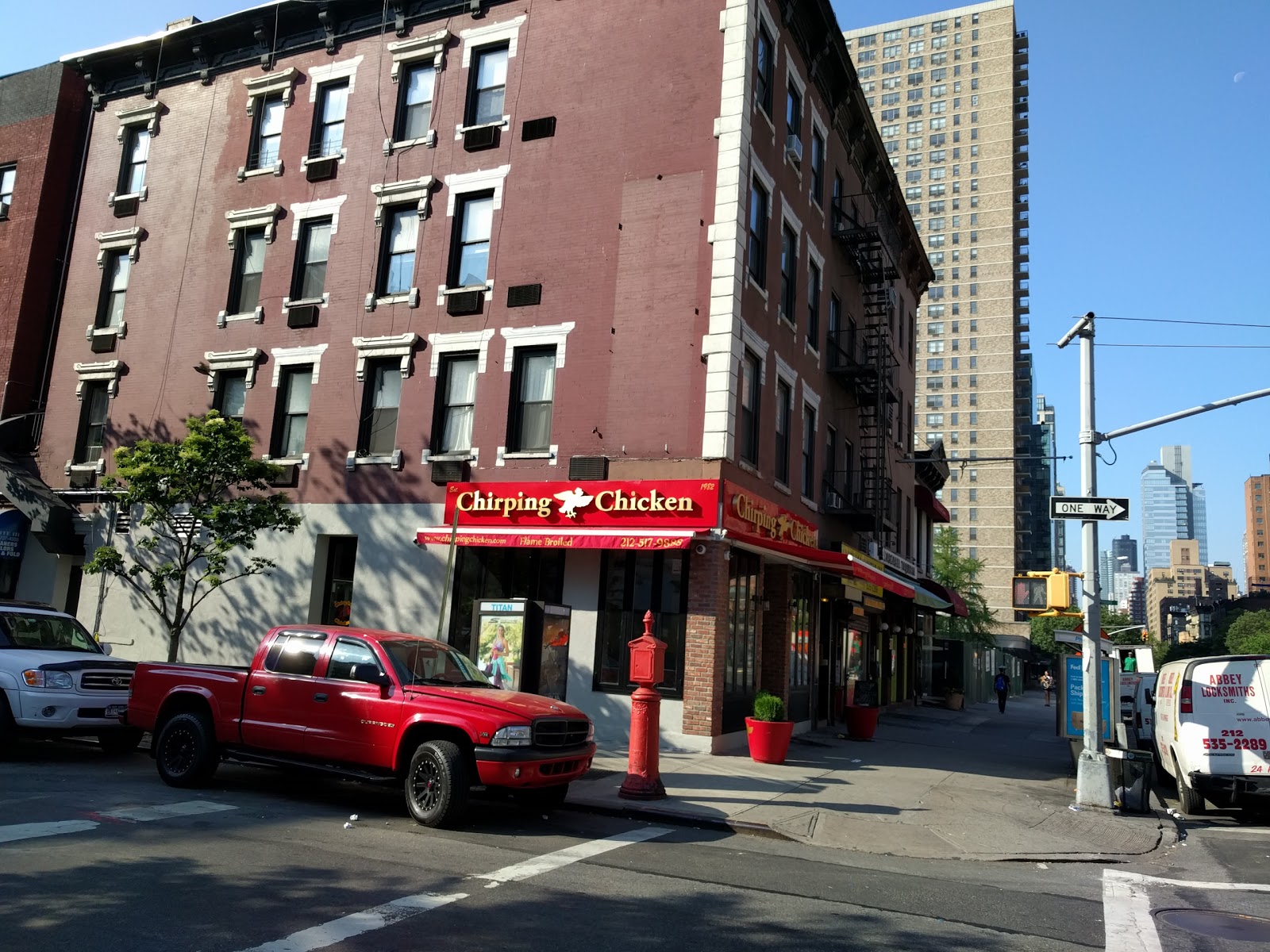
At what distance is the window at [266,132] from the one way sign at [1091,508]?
18191 mm

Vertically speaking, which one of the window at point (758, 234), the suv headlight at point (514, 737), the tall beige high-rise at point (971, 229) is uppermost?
the tall beige high-rise at point (971, 229)

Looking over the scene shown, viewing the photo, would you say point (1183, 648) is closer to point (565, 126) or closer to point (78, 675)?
point (565, 126)

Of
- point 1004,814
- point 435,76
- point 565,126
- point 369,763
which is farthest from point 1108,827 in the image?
point 435,76

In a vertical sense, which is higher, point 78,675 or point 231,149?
point 231,149

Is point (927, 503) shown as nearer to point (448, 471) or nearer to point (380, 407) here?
point (448, 471)

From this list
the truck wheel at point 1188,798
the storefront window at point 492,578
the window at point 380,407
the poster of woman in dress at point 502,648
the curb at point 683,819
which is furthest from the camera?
the window at point 380,407

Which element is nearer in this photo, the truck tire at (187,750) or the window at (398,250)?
the truck tire at (187,750)

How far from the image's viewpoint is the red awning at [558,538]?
49.1 feet

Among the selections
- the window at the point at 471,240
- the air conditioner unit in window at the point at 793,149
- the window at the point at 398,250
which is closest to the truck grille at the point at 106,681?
the window at the point at 471,240

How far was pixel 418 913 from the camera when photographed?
6.11 metres

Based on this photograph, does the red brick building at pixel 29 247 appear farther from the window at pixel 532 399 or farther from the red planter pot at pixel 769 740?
the red planter pot at pixel 769 740

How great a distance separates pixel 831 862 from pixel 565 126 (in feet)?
47.7

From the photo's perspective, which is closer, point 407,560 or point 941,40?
point 407,560

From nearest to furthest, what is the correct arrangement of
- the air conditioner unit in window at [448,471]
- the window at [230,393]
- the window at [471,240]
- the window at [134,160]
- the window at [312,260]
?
the air conditioner unit in window at [448,471] < the window at [471,240] < the window at [312,260] < the window at [230,393] < the window at [134,160]
